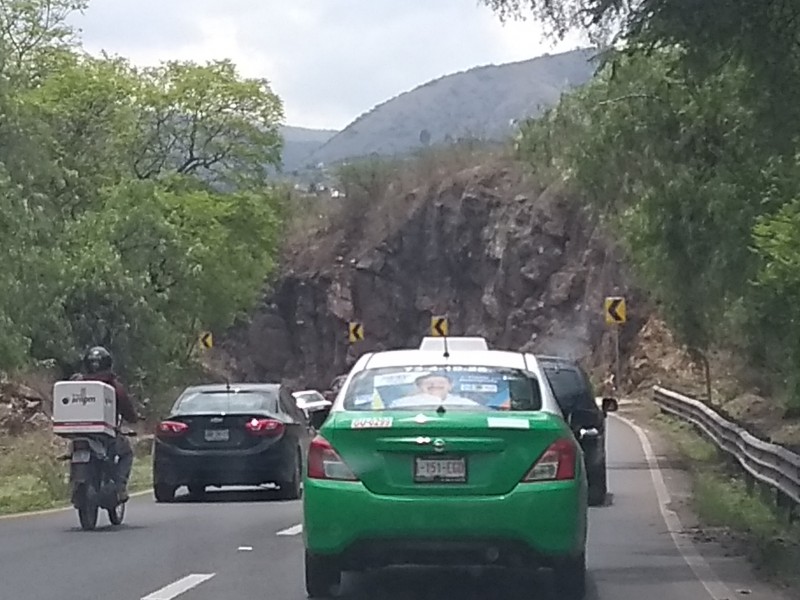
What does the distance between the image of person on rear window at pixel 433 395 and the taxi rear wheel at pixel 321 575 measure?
1124 millimetres

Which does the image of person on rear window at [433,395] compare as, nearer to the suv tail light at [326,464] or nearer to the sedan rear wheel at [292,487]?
the suv tail light at [326,464]

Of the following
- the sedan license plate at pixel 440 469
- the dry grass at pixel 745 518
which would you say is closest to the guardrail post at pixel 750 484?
the dry grass at pixel 745 518

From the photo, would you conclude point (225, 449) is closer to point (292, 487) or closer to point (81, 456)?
point (292, 487)

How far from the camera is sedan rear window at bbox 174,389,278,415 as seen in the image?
2234 cm

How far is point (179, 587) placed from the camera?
41.1ft

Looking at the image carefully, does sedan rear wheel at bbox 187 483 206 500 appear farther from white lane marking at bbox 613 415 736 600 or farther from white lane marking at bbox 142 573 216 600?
white lane marking at bbox 142 573 216 600

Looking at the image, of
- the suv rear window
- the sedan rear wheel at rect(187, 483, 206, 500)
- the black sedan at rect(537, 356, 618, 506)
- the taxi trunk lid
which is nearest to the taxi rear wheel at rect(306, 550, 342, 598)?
the taxi trunk lid

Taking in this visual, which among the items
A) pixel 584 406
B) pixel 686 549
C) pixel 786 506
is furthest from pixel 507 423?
pixel 584 406

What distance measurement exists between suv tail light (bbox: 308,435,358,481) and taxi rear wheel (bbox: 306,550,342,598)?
1.92ft

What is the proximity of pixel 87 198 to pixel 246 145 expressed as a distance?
566 inches

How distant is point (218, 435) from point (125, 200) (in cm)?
3149

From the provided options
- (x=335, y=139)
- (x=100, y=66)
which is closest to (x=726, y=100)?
(x=100, y=66)

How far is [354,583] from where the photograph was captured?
12.9 meters

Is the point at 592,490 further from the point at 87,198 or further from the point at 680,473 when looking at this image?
the point at 87,198
